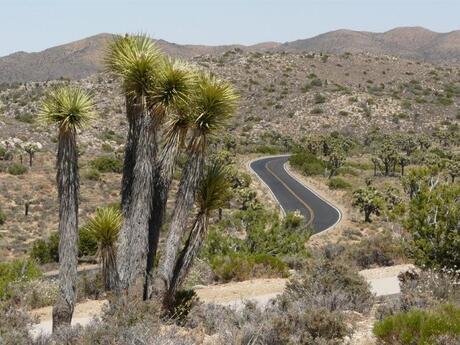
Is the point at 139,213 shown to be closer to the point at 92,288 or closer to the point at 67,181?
the point at 67,181

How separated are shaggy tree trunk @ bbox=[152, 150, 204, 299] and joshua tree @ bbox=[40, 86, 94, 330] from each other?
1580mm

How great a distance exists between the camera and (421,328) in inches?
302

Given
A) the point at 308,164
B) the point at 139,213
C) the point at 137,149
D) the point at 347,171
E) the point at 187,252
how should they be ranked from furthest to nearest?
the point at 308,164 < the point at 347,171 < the point at 187,252 < the point at 137,149 < the point at 139,213

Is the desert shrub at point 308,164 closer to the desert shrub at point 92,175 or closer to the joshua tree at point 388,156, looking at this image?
the joshua tree at point 388,156

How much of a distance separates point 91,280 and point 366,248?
9345 millimetres

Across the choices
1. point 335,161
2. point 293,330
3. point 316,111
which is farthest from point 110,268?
point 316,111

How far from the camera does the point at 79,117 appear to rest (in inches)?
397

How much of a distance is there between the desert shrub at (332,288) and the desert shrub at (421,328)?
2346 millimetres

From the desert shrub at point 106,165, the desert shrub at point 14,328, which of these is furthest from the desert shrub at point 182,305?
the desert shrub at point 106,165

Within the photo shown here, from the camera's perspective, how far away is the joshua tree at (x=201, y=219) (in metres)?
10.7

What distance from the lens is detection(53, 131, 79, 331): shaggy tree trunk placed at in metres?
9.99

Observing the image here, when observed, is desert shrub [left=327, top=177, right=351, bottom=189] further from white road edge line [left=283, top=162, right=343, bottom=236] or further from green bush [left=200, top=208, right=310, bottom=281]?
green bush [left=200, top=208, right=310, bottom=281]

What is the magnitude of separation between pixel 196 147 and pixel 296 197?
133ft

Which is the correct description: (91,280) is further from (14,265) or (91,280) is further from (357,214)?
(357,214)
